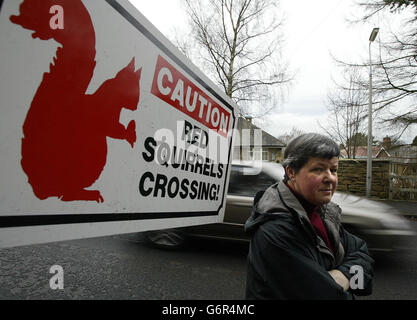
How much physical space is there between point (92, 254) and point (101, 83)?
154 inches

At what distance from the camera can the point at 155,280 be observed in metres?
3.06

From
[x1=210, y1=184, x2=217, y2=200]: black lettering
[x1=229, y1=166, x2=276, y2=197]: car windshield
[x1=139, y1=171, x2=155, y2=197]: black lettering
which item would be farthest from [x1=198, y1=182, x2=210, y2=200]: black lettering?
[x1=229, y1=166, x2=276, y2=197]: car windshield

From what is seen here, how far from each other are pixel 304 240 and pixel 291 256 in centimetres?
10

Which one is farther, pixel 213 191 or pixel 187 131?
pixel 213 191

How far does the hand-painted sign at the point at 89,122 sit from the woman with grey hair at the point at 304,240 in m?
0.34

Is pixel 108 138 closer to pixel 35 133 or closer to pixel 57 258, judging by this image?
pixel 35 133

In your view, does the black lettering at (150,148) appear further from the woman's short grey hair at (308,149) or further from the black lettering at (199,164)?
the woman's short grey hair at (308,149)

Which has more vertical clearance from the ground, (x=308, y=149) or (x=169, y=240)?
(x=308, y=149)

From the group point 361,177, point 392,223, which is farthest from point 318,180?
point 361,177

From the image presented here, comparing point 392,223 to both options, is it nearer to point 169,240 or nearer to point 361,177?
point 169,240

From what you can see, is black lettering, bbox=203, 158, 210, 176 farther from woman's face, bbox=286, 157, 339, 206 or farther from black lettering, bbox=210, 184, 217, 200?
woman's face, bbox=286, 157, 339, 206

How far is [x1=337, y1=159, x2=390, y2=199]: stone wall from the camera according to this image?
11.1m

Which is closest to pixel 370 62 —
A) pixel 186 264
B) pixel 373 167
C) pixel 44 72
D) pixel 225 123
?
pixel 373 167

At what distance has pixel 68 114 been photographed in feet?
1.66
